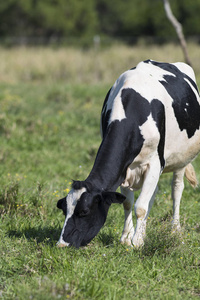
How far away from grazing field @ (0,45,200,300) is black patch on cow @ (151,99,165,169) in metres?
0.64

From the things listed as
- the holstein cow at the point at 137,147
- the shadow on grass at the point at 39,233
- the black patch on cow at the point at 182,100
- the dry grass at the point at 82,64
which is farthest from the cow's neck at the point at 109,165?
the dry grass at the point at 82,64

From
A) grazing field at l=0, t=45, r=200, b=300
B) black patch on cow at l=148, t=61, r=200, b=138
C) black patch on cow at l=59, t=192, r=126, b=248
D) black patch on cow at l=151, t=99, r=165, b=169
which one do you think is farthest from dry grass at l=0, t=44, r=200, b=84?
black patch on cow at l=59, t=192, r=126, b=248

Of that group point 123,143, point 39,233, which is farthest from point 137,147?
point 39,233

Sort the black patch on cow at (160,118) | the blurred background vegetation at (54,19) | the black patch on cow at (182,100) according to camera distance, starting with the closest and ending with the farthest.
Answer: the black patch on cow at (160,118) → the black patch on cow at (182,100) → the blurred background vegetation at (54,19)

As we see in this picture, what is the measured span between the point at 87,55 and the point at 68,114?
886 centimetres

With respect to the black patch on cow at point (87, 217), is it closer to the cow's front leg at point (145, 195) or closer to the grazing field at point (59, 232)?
the grazing field at point (59, 232)

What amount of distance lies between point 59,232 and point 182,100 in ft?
5.95

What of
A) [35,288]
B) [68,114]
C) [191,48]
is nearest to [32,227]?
[35,288]

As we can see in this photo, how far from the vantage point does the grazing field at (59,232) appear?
345 centimetres

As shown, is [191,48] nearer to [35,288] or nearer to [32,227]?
[32,227]

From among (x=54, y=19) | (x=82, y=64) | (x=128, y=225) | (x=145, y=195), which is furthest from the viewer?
(x=54, y=19)

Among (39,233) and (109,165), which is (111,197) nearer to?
(109,165)

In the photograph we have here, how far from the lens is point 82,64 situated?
18.5 m

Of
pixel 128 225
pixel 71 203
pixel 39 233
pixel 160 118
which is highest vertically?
pixel 160 118
